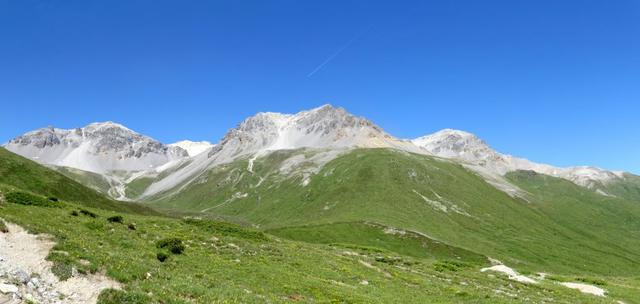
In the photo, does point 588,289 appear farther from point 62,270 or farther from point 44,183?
point 44,183

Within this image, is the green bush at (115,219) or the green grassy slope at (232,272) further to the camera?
the green bush at (115,219)

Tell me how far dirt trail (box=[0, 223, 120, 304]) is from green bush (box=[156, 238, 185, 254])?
356 inches

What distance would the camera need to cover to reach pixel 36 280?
21391 mm

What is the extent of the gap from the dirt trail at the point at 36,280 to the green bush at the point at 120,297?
574 mm

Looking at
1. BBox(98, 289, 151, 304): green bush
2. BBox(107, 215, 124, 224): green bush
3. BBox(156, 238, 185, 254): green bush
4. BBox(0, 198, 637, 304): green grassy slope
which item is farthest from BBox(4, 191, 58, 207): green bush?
BBox(98, 289, 151, 304): green bush

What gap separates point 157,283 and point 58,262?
5.34 metres

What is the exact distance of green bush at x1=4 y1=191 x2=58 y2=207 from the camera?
4444 cm

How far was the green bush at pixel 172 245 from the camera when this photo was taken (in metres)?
35.2

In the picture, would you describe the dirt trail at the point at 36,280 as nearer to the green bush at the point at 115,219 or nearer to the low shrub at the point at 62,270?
the low shrub at the point at 62,270

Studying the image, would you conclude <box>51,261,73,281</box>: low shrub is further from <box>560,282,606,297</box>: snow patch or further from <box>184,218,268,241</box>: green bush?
<box>560,282,606,297</box>: snow patch

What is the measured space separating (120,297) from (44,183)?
88116 mm

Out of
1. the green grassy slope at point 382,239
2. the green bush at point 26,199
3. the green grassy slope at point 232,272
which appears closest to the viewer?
the green grassy slope at point 232,272

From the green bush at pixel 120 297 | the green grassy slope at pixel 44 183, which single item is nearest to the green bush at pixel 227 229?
the green bush at pixel 120 297

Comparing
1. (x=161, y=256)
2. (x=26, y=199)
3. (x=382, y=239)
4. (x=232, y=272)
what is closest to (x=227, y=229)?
(x=26, y=199)
